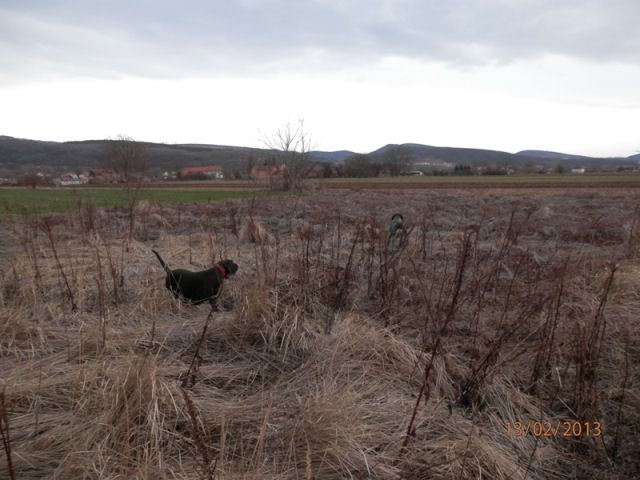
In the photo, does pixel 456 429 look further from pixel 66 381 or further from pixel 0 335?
pixel 0 335

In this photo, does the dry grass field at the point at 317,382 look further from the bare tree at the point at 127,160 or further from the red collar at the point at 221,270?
the bare tree at the point at 127,160

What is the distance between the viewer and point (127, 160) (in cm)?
801

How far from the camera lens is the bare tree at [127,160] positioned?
8.02 metres
